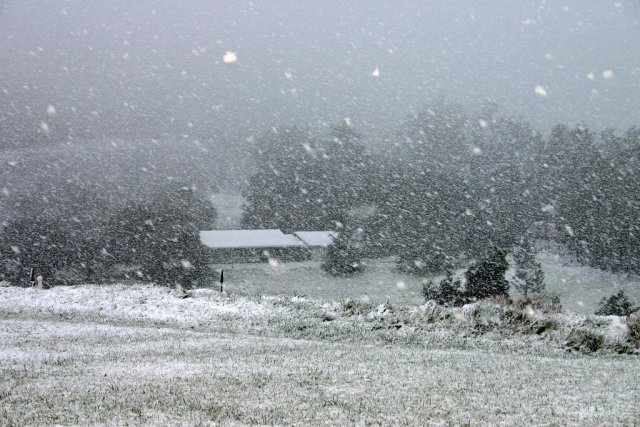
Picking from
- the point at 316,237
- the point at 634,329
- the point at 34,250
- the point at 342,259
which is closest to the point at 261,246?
the point at 316,237

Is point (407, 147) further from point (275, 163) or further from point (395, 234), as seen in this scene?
point (395, 234)

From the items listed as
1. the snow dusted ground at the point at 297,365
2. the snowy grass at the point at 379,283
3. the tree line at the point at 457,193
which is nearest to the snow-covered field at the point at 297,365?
the snow dusted ground at the point at 297,365

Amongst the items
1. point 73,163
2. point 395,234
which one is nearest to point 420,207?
point 395,234

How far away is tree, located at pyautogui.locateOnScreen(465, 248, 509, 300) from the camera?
35.8m

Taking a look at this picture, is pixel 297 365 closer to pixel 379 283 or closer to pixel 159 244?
pixel 159 244

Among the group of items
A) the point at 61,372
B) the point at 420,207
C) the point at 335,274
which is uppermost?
the point at 61,372

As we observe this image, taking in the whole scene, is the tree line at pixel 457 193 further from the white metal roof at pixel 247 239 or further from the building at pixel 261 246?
the white metal roof at pixel 247 239

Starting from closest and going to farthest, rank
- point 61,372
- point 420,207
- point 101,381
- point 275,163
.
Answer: point 101,381, point 61,372, point 420,207, point 275,163

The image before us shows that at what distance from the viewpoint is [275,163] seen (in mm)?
71250

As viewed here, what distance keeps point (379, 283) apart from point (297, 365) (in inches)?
1561

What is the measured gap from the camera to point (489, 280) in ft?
118

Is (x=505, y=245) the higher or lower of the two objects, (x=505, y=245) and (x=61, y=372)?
the lower

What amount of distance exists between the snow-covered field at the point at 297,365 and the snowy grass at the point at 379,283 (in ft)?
83.3

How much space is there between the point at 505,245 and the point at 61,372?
50.8 meters
